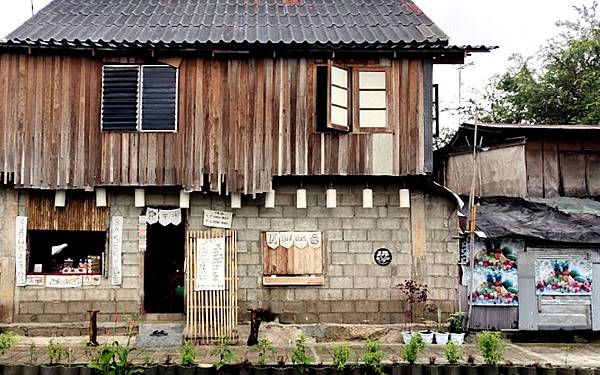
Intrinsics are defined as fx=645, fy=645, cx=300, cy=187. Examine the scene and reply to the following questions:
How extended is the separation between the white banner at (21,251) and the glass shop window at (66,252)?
0.18 m

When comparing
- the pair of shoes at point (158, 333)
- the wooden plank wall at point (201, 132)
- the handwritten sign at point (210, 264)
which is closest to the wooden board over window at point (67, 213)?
the wooden plank wall at point (201, 132)

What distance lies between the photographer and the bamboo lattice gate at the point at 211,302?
12.8m

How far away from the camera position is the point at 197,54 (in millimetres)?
13039

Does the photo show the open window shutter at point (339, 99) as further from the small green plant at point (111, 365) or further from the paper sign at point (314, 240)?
the small green plant at point (111, 365)

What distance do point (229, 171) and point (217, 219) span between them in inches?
42.0

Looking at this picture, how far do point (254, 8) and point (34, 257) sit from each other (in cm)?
756

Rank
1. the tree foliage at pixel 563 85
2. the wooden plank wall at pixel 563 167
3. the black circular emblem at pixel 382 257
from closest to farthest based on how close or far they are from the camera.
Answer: the black circular emblem at pixel 382 257, the wooden plank wall at pixel 563 167, the tree foliage at pixel 563 85

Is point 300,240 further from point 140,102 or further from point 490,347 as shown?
point 490,347

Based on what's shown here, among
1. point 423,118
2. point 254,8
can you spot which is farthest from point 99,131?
point 423,118

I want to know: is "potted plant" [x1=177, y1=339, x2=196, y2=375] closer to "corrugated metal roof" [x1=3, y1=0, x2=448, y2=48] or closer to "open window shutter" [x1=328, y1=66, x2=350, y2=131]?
"open window shutter" [x1=328, y1=66, x2=350, y2=131]

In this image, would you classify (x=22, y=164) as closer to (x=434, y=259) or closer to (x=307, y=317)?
(x=307, y=317)

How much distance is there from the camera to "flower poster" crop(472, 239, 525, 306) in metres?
13.8

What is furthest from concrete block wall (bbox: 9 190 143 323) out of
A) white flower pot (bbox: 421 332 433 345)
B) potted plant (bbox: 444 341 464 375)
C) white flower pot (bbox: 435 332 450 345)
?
potted plant (bbox: 444 341 464 375)

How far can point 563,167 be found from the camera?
15.7m
